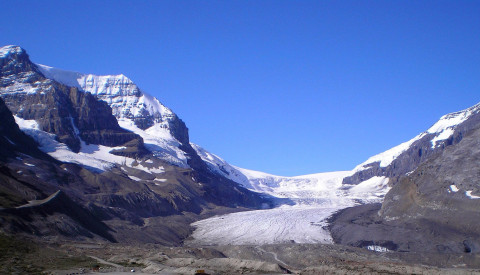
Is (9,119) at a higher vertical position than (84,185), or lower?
higher

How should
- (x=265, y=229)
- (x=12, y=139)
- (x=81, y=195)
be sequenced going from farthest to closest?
(x=12, y=139), (x=81, y=195), (x=265, y=229)

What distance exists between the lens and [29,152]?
14350cm

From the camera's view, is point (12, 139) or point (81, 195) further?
point (12, 139)

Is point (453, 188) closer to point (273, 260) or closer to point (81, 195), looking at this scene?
point (273, 260)

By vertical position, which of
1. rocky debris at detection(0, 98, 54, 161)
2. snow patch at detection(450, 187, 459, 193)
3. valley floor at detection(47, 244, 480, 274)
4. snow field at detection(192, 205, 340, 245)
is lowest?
valley floor at detection(47, 244, 480, 274)

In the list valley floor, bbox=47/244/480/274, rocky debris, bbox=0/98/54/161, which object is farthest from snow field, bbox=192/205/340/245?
rocky debris, bbox=0/98/54/161

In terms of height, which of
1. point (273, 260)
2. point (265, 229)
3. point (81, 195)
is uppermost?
point (81, 195)

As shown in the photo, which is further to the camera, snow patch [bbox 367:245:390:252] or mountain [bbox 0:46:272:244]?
snow patch [bbox 367:245:390:252]

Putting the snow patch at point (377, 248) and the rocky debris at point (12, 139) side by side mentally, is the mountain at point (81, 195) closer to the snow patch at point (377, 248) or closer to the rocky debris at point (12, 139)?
the rocky debris at point (12, 139)

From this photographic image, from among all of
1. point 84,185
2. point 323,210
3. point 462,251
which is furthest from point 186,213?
point 462,251

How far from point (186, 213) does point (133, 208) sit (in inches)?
1045

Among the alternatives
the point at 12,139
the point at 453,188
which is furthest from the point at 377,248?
the point at 12,139

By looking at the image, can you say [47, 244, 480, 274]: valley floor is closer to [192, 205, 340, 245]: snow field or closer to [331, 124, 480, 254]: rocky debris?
[331, 124, 480, 254]: rocky debris

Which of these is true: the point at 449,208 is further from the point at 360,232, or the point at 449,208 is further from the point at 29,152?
the point at 29,152
